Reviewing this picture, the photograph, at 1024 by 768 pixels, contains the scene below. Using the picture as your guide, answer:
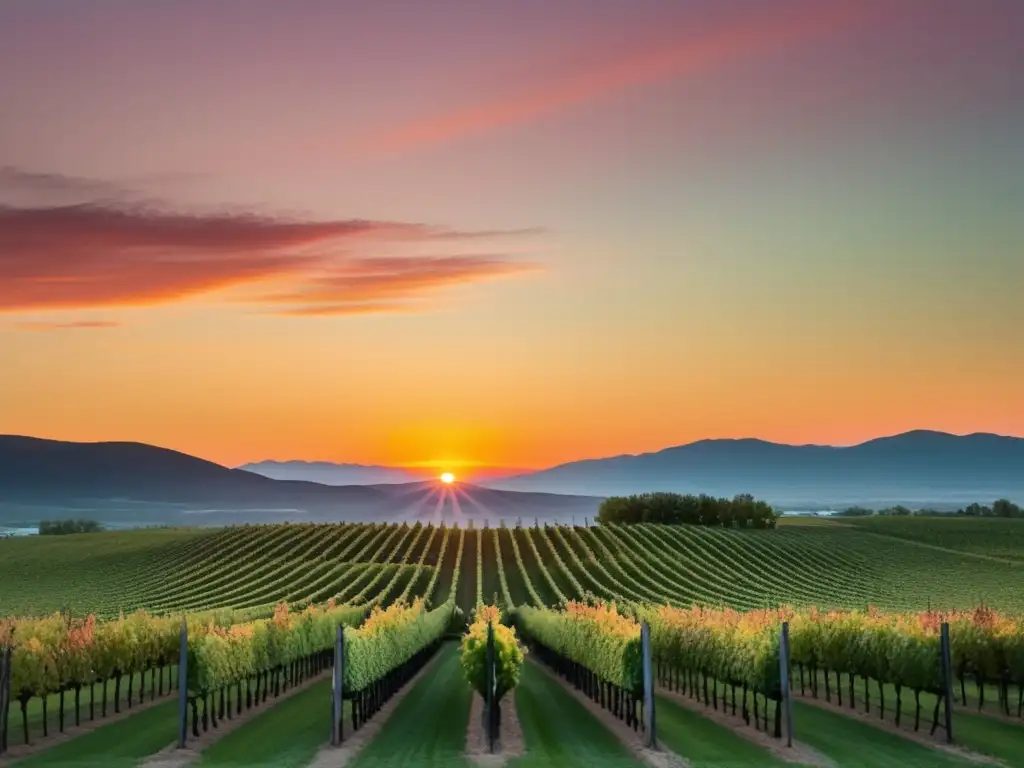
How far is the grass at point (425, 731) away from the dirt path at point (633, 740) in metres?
4.59

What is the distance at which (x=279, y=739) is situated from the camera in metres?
32.2

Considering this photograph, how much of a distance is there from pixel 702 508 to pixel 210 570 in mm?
82209

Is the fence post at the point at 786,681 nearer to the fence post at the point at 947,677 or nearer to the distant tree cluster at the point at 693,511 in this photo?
the fence post at the point at 947,677

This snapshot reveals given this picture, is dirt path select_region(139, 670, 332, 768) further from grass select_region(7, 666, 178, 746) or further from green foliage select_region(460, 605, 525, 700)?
green foliage select_region(460, 605, 525, 700)

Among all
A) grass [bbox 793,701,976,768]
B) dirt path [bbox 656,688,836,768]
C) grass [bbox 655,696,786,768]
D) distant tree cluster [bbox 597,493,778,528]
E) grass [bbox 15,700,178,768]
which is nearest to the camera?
grass [bbox 793,701,976,768]

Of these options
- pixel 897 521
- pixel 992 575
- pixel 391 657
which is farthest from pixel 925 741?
pixel 897 521

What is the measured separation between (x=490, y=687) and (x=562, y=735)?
3.72m

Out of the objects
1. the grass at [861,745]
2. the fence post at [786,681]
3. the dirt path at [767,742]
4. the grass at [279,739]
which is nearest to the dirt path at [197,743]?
the grass at [279,739]

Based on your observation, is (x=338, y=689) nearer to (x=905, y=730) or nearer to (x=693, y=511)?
(x=905, y=730)

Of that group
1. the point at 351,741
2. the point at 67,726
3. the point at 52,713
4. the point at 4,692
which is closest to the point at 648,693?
the point at 351,741

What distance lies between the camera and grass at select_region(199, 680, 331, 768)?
94.0 feet

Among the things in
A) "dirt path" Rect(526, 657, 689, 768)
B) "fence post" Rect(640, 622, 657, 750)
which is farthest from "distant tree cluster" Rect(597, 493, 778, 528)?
"fence post" Rect(640, 622, 657, 750)

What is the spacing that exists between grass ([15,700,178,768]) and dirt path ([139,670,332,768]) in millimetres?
401

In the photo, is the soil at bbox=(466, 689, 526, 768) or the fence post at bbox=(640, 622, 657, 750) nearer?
the soil at bbox=(466, 689, 526, 768)
